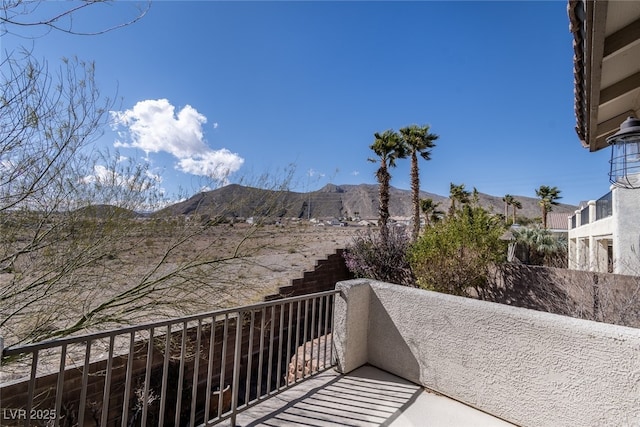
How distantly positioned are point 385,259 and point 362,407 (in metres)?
5.61

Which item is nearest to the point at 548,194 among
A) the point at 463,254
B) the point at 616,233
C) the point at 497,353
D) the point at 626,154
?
the point at 616,233

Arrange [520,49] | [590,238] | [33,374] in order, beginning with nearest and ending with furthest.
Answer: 1. [33,374]
2. [520,49]
3. [590,238]

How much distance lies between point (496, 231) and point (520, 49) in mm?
5843

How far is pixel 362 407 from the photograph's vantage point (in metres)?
3.05

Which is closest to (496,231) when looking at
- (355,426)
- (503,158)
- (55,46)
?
(355,426)

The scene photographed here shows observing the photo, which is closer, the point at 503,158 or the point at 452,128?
the point at 452,128

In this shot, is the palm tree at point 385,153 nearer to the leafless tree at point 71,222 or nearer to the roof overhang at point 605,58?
the roof overhang at point 605,58

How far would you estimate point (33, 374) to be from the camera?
1.63 meters

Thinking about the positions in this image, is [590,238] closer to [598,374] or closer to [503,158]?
[503,158]

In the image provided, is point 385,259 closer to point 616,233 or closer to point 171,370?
point 171,370

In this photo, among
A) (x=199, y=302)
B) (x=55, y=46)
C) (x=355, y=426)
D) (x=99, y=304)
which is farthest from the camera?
(x=199, y=302)

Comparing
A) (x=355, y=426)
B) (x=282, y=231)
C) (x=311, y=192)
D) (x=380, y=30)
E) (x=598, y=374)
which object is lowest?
(x=355, y=426)

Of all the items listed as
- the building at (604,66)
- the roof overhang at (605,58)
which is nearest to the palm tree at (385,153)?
the building at (604,66)

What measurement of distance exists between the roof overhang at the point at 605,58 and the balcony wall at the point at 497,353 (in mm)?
2142
